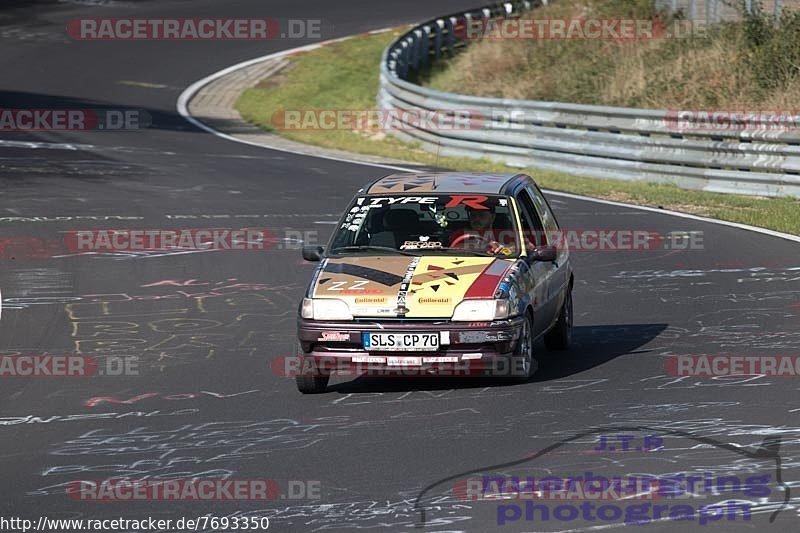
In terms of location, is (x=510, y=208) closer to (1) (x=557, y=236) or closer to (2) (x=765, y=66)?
(1) (x=557, y=236)

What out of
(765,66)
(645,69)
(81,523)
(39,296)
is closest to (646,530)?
(81,523)

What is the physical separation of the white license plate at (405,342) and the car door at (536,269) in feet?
3.36

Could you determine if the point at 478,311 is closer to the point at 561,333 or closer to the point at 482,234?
the point at 482,234

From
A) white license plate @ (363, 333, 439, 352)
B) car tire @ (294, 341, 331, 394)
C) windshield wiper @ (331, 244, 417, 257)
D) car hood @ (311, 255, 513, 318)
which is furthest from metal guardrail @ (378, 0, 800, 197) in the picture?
car tire @ (294, 341, 331, 394)

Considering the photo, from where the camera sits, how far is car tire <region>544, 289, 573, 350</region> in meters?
11.3

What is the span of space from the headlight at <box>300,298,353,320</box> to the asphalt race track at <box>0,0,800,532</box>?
565 millimetres

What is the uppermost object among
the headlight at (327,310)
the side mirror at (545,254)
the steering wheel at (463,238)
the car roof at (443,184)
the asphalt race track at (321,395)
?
the car roof at (443,184)

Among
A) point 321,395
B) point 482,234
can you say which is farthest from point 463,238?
point 321,395

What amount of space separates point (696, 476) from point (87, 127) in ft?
76.2

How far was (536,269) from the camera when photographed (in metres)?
10.6

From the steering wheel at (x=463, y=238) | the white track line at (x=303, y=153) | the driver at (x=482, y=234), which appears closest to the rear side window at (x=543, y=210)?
the driver at (x=482, y=234)

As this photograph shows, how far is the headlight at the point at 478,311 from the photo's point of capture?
9555 mm

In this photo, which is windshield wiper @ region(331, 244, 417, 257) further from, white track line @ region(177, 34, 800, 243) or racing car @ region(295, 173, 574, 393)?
white track line @ region(177, 34, 800, 243)

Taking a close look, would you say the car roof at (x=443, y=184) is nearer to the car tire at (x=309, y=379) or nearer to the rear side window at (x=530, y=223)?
the rear side window at (x=530, y=223)
